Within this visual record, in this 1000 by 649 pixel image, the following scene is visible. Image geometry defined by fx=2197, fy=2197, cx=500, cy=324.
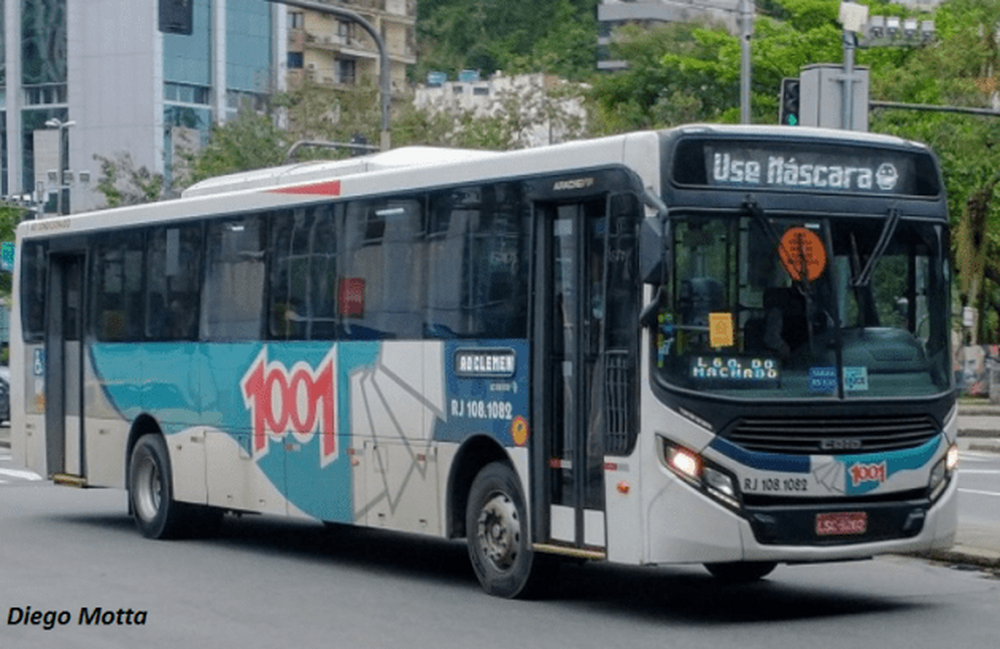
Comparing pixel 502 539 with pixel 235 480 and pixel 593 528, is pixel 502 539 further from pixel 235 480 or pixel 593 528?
pixel 235 480

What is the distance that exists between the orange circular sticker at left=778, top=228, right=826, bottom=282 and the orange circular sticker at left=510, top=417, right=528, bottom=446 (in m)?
2.08

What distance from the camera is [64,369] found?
71.2ft

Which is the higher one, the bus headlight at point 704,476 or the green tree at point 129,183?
the green tree at point 129,183

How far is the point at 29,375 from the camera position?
2209 centimetres

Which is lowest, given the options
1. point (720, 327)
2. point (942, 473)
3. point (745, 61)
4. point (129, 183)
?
point (942, 473)

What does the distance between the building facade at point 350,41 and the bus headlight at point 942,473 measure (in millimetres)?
94172

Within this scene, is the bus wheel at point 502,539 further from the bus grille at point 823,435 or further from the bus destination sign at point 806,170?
the bus destination sign at point 806,170

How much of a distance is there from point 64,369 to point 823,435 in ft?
34.8

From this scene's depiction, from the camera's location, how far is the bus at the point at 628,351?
42.6 ft

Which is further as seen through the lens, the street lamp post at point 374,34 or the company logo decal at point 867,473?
the street lamp post at point 374,34

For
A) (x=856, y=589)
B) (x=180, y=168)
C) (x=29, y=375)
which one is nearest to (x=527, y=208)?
(x=856, y=589)

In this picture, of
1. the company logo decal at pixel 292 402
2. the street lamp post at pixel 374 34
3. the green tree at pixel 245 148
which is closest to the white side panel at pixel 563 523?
the company logo decal at pixel 292 402

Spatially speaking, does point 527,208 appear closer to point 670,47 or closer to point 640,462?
point 640,462

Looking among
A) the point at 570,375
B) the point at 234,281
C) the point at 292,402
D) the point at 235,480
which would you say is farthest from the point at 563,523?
the point at 234,281
